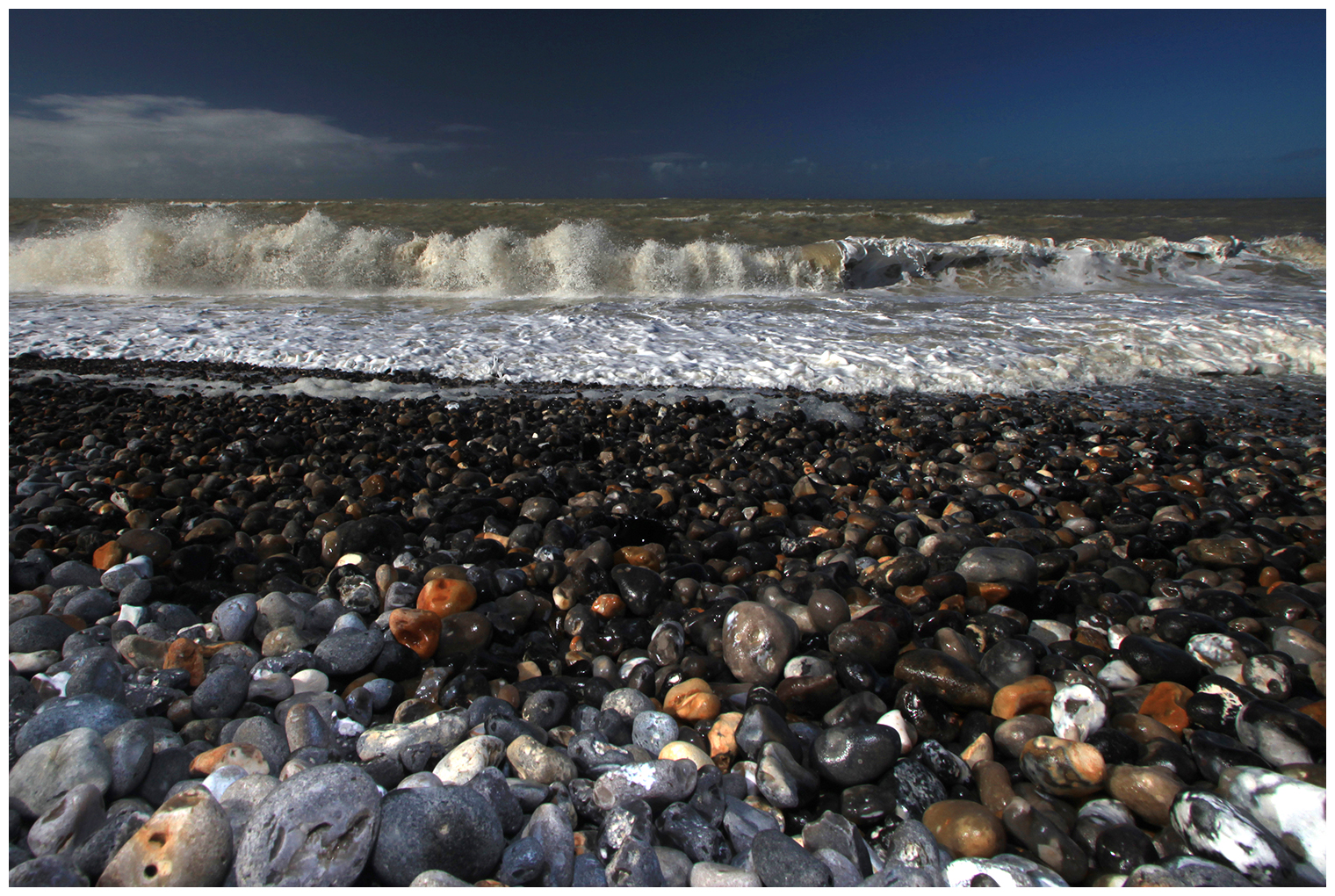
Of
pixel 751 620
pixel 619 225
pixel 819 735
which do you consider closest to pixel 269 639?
pixel 751 620

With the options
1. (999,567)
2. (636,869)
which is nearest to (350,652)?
(636,869)

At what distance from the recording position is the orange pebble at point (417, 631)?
79.5 inches

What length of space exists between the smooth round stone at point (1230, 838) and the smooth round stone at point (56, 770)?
2.18 metres

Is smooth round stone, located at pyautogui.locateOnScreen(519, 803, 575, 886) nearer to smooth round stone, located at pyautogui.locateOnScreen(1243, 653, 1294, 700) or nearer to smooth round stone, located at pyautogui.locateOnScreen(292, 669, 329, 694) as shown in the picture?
smooth round stone, located at pyautogui.locateOnScreen(292, 669, 329, 694)

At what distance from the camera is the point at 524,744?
1559 millimetres

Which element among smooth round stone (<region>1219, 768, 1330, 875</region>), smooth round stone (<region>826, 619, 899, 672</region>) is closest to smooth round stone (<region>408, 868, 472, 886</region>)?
smooth round stone (<region>826, 619, 899, 672</region>)

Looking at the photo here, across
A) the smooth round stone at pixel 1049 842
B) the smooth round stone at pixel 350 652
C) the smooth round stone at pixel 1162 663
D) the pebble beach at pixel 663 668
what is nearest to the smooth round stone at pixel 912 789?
the pebble beach at pixel 663 668

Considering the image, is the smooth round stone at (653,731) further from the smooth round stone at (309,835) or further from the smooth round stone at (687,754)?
the smooth round stone at (309,835)

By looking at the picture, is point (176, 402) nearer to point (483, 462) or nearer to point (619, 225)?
point (483, 462)

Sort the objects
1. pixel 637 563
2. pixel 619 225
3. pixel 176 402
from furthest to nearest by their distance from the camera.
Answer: pixel 619 225 < pixel 176 402 < pixel 637 563

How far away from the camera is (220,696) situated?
173 centimetres

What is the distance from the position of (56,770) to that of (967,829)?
1.86 meters

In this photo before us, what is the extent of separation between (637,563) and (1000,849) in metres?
1.47

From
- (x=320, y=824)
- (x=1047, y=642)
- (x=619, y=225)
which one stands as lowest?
(x=1047, y=642)
